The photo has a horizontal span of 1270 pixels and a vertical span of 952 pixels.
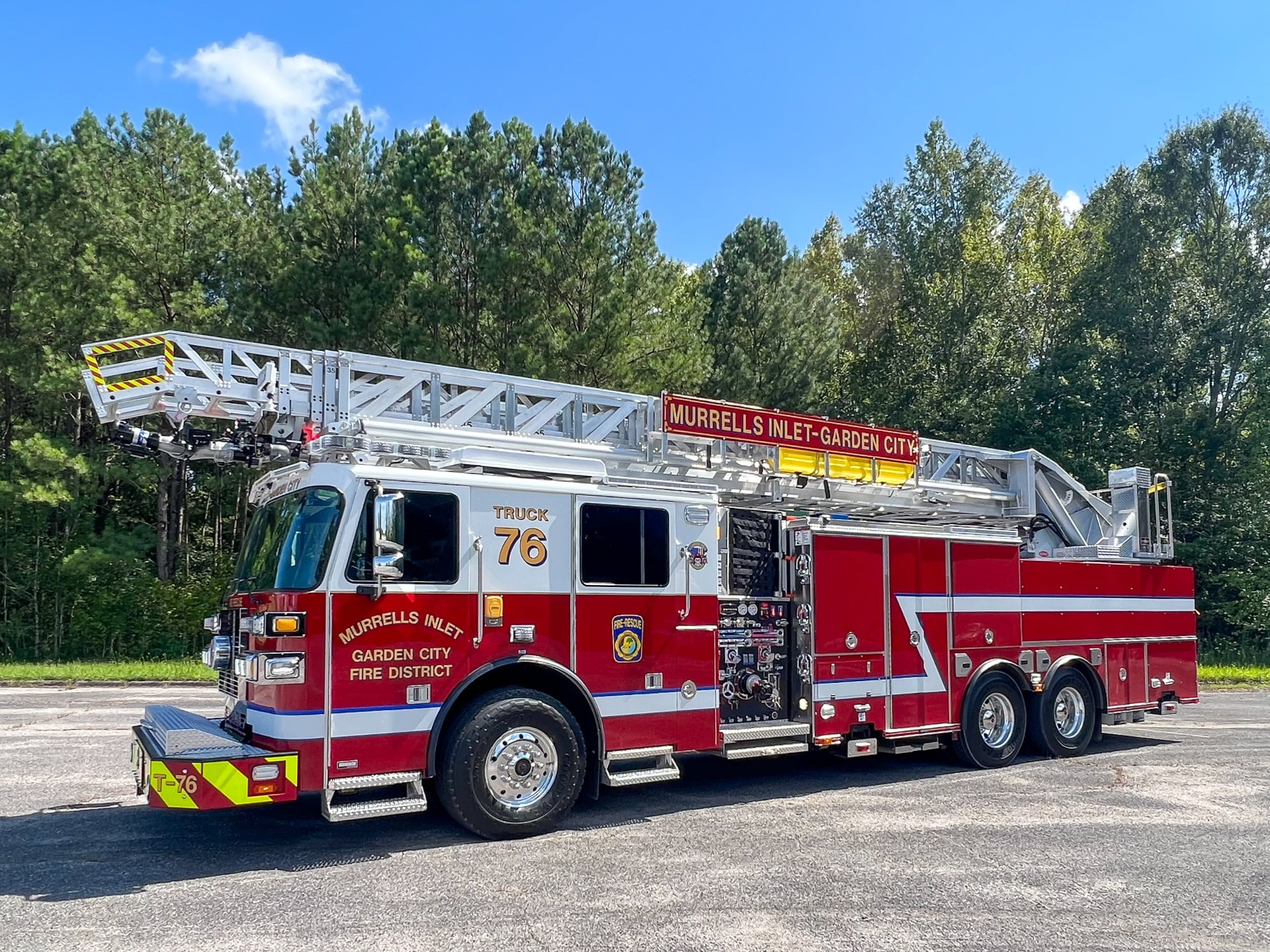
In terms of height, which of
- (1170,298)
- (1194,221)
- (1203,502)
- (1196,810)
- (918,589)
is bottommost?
(1196,810)

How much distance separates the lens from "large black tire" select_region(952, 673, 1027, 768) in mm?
10250

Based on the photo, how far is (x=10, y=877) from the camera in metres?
6.23

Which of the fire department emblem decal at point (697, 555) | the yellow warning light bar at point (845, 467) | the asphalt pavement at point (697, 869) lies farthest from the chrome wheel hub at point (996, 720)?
the fire department emblem decal at point (697, 555)

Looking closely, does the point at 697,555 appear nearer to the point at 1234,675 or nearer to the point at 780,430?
the point at 780,430

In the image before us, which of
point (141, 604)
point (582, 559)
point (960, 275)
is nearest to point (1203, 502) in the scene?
point (960, 275)

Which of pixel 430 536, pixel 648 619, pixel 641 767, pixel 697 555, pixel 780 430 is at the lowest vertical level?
pixel 641 767

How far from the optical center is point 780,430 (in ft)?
31.2

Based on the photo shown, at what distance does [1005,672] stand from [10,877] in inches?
353

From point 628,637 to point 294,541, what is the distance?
8.51 feet

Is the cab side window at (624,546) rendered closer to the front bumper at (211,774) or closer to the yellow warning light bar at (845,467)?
the yellow warning light bar at (845,467)

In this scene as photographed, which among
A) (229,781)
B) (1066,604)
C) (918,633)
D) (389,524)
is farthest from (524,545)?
(1066,604)

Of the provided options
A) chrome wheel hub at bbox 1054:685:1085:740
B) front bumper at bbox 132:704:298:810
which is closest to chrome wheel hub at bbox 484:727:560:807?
front bumper at bbox 132:704:298:810

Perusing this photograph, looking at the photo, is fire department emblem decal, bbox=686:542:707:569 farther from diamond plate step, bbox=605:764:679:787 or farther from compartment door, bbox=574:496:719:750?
diamond plate step, bbox=605:764:679:787

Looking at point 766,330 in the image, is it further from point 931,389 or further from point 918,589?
point 918,589
